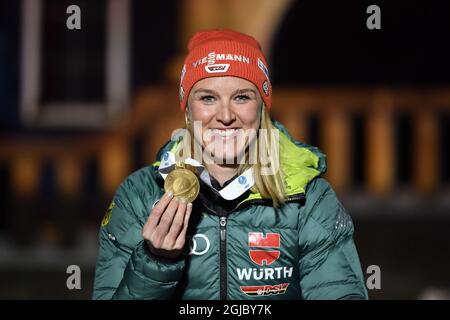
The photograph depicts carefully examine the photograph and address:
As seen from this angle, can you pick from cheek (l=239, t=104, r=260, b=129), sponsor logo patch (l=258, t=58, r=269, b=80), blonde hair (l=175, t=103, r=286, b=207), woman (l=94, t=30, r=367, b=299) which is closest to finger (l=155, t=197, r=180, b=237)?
woman (l=94, t=30, r=367, b=299)

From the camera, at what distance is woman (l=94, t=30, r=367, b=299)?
122 inches

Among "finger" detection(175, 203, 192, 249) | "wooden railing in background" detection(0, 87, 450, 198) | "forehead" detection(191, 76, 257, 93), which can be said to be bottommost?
"wooden railing in background" detection(0, 87, 450, 198)

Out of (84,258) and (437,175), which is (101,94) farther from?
(437,175)

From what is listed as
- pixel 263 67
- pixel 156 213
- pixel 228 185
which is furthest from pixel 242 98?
pixel 156 213

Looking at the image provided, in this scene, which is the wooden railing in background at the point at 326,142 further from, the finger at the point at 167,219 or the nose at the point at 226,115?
the finger at the point at 167,219

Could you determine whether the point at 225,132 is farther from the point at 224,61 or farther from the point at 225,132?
the point at 224,61

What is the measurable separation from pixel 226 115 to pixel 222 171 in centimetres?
24

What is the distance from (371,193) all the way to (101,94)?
316 cm

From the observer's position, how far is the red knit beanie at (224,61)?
3.31m

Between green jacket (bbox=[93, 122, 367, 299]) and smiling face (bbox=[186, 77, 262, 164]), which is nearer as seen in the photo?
green jacket (bbox=[93, 122, 367, 299])

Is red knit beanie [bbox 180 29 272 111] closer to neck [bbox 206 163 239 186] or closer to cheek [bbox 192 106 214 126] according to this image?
cheek [bbox 192 106 214 126]

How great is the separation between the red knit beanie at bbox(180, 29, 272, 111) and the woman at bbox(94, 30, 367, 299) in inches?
0.6

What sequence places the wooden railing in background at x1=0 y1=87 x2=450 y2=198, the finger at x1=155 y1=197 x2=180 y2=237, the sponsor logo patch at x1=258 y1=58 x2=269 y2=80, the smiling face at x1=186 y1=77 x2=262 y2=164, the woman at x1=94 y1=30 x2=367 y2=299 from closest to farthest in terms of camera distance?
the finger at x1=155 y1=197 x2=180 y2=237 < the woman at x1=94 y1=30 x2=367 y2=299 < the smiling face at x1=186 y1=77 x2=262 y2=164 < the sponsor logo patch at x1=258 y1=58 x2=269 y2=80 < the wooden railing in background at x1=0 y1=87 x2=450 y2=198

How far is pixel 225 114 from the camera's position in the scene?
3.19 metres
